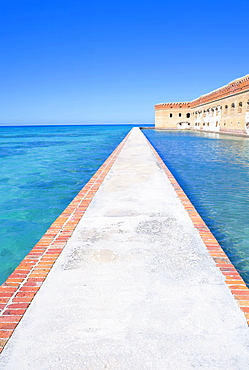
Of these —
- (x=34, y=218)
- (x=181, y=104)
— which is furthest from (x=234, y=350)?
(x=181, y=104)

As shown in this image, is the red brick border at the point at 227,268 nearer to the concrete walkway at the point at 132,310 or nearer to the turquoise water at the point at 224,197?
the concrete walkway at the point at 132,310

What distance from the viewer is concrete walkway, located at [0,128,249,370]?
176 cm

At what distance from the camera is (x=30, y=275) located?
270 cm

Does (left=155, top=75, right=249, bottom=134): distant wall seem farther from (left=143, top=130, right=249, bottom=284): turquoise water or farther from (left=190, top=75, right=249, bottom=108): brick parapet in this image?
(left=143, top=130, right=249, bottom=284): turquoise water

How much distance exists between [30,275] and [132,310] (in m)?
1.22

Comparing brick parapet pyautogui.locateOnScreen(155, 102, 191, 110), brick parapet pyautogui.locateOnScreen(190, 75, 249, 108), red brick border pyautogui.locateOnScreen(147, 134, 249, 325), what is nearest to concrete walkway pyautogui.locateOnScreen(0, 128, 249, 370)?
red brick border pyautogui.locateOnScreen(147, 134, 249, 325)

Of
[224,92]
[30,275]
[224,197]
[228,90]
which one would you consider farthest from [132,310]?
[224,92]

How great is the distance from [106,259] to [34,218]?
3.14 meters

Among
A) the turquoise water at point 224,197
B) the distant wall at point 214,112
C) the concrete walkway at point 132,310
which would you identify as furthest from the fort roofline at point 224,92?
the concrete walkway at point 132,310

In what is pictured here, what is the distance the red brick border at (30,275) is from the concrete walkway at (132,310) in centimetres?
8

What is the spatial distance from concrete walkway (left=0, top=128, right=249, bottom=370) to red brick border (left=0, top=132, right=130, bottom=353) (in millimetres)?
84

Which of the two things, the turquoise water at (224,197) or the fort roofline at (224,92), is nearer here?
the turquoise water at (224,197)

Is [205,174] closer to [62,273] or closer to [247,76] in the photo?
[62,273]

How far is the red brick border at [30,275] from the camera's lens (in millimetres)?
2121
